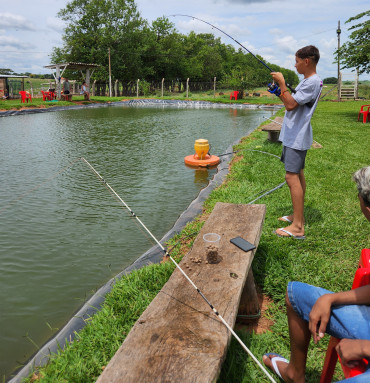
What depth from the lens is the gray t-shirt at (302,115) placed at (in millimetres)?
3381

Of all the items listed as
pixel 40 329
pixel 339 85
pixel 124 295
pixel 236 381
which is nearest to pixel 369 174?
pixel 236 381

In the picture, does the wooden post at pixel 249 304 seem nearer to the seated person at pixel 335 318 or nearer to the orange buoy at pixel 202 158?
the seated person at pixel 335 318

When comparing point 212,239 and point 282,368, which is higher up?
point 212,239

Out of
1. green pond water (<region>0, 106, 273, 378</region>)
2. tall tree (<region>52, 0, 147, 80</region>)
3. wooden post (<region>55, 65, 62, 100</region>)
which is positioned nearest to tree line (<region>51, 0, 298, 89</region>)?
tall tree (<region>52, 0, 147, 80</region>)

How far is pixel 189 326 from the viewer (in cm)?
177

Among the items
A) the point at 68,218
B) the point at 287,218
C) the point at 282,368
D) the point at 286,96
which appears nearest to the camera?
the point at 282,368

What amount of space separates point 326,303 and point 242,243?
3.24ft

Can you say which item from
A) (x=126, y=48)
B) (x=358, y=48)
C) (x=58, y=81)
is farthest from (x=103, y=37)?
(x=358, y=48)

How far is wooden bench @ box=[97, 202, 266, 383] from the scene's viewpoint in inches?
57.9

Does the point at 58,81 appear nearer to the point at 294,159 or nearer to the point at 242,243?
the point at 294,159

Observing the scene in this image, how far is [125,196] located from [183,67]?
49.9 metres

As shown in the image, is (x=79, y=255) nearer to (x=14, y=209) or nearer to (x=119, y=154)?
(x=14, y=209)

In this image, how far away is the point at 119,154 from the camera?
9.52 metres

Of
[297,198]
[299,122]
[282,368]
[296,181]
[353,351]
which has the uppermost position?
[299,122]
